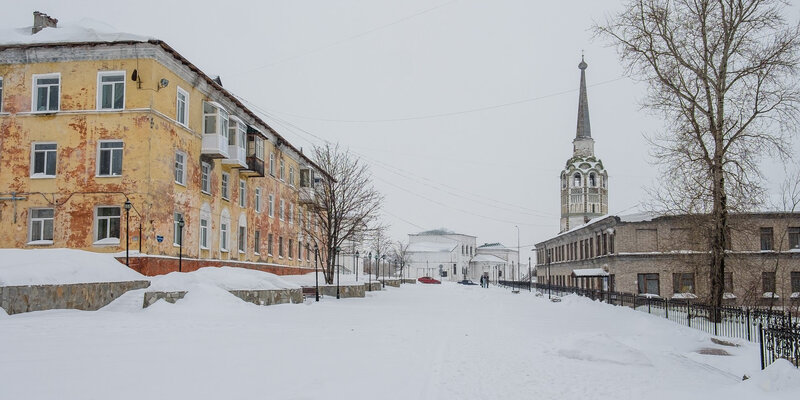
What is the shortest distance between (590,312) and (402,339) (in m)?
15.8

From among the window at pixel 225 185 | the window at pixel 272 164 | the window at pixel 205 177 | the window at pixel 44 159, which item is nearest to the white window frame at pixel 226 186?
the window at pixel 225 185

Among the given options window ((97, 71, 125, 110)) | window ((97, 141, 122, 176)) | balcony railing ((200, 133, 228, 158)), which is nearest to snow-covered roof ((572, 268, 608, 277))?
balcony railing ((200, 133, 228, 158))

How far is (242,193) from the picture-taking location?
3903 centimetres

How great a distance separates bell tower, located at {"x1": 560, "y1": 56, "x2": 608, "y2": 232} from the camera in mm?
86000

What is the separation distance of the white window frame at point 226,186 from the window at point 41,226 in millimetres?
9813

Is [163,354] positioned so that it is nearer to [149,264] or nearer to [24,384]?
[24,384]

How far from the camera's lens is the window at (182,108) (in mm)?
29547

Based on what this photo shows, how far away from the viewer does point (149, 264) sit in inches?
1017

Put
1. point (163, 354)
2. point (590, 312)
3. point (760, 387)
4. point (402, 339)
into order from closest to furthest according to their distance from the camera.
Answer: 1. point (760, 387)
2. point (163, 354)
3. point (402, 339)
4. point (590, 312)

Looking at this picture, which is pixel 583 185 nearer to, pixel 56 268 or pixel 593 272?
pixel 593 272

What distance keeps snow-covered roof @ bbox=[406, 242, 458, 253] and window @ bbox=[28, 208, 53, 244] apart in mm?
104527

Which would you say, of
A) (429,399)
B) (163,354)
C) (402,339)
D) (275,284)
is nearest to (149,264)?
(275,284)

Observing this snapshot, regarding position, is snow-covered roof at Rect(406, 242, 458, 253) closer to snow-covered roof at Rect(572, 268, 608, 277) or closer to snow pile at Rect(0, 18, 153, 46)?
snow-covered roof at Rect(572, 268, 608, 277)

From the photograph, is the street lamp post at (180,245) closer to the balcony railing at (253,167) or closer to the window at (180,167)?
the window at (180,167)
